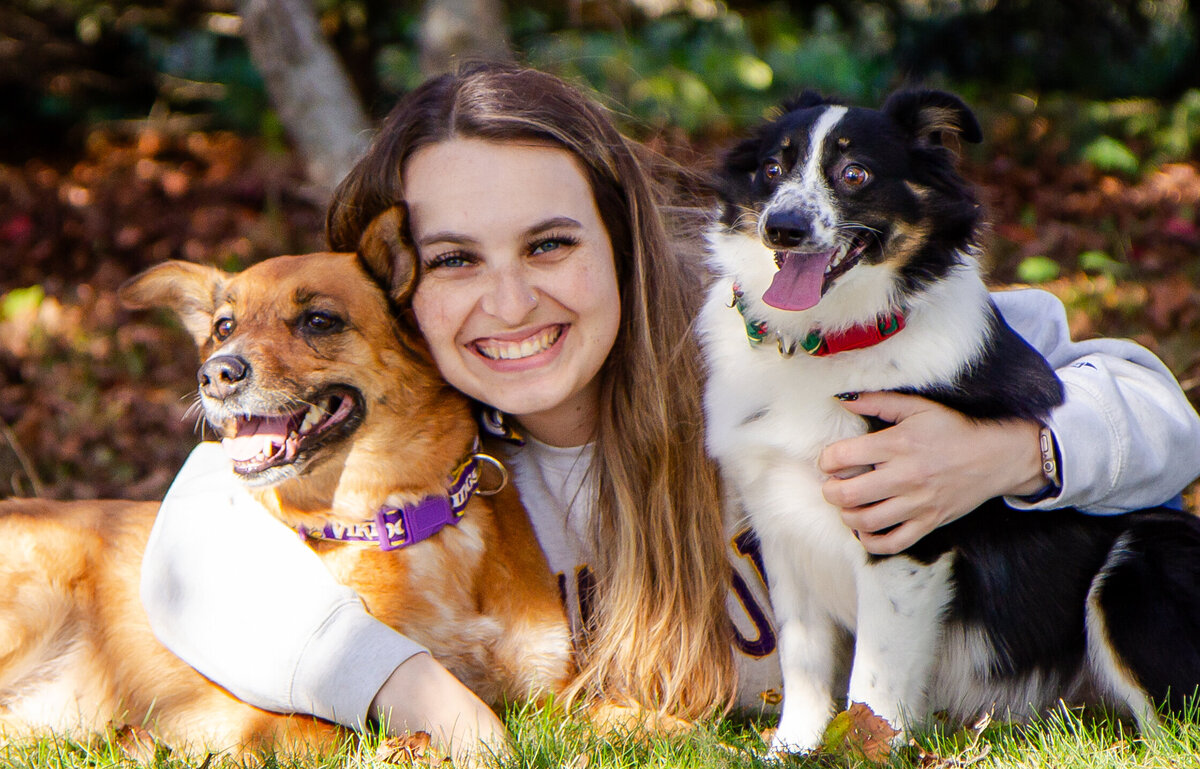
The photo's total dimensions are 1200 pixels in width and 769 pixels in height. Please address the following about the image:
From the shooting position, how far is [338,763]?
2219mm

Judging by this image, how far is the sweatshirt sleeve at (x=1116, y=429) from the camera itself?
91.3 inches

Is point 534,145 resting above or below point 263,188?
above

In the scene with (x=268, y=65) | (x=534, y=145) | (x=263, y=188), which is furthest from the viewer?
(x=263, y=188)

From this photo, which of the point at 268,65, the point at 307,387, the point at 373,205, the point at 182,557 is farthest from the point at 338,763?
the point at 268,65

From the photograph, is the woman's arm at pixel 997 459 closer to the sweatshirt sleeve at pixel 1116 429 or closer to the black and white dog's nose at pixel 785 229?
the sweatshirt sleeve at pixel 1116 429

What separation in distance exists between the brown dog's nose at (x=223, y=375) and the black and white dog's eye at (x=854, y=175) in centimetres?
136

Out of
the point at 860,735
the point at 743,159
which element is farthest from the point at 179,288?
the point at 860,735

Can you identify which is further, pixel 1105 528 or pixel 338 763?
pixel 1105 528

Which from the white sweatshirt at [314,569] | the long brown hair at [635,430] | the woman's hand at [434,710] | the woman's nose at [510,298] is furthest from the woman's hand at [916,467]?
the woman's hand at [434,710]

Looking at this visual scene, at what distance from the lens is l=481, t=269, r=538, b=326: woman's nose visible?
2.46m

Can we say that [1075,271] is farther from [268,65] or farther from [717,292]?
[268,65]

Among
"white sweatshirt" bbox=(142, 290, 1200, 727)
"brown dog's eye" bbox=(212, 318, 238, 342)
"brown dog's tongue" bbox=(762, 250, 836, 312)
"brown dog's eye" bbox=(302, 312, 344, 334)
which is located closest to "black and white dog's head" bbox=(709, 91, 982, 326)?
"brown dog's tongue" bbox=(762, 250, 836, 312)

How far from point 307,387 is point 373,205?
56 cm

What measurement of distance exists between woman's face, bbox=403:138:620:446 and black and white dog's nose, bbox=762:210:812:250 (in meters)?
0.52
